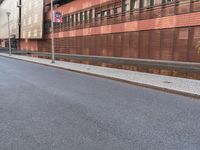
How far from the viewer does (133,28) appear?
24938 mm

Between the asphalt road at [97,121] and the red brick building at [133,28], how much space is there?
456 inches

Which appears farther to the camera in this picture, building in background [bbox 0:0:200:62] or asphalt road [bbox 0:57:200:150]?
building in background [bbox 0:0:200:62]

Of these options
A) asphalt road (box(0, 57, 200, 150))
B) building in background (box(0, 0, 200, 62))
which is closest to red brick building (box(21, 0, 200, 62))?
building in background (box(0, 0, 200, 62))

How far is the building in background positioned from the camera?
1911cm

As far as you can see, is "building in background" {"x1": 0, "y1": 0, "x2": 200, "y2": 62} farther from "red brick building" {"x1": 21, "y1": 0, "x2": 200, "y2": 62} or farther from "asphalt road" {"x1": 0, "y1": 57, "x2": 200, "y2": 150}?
"asphalt road" {"x1": 0, "y1": 57, "x2": 200, "y2": 150}

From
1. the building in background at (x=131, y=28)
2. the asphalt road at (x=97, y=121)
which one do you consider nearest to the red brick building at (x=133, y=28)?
the building in background at (x=131, y=28)

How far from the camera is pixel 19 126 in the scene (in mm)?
5352

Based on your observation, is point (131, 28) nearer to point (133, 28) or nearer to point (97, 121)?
point (133, 28)

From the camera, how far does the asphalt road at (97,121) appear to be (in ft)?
14.5

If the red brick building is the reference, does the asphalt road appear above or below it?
below

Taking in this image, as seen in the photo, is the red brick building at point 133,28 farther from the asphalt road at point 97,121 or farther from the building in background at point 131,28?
the asphalt road at point 97,121

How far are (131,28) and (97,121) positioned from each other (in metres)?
20.7

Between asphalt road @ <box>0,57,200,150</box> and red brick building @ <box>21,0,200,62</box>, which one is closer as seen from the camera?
asphalt road @ <box>0,57,200,150</box>

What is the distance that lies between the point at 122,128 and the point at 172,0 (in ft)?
59.2
